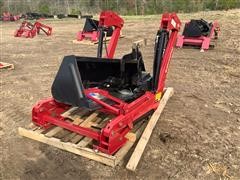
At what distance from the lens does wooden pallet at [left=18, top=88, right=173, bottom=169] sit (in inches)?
162

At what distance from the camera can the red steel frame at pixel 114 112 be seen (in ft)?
13.4

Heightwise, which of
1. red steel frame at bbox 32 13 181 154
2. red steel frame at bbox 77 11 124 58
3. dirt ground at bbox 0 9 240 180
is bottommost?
dirt ground at bbox 0 9 240 180

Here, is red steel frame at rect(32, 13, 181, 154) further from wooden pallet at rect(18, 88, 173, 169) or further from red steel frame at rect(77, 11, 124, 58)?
red steel frame at rect(77, 11, 124, 58)

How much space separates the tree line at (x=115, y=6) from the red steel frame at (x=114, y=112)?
19209 millimetres

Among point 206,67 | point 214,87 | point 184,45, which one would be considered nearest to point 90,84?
point 214,87

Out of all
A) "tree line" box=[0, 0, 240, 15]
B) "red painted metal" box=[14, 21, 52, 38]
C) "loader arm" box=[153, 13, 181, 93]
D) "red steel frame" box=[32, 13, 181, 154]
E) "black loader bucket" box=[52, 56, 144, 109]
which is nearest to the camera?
"red steel frame" box=[32, 13, 181, 154]

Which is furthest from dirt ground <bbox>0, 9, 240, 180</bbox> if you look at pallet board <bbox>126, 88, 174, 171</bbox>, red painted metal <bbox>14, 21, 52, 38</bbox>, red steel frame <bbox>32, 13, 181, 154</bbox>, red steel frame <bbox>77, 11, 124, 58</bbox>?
red painted metal <bbox>14, 21, 52, 38</bbox>

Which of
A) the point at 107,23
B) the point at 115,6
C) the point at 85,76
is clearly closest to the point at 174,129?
the point at 85,76

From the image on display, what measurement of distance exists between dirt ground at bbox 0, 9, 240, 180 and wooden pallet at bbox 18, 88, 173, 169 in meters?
0.09

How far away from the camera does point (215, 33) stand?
1144cm

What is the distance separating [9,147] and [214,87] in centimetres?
397

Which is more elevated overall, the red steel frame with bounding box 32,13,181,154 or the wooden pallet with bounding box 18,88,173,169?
the red steel frame with bounding box 32,13,181,154

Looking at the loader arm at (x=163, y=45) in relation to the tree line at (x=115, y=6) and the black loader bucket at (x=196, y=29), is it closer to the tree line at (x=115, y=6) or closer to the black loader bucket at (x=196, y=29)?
the black loader bucket at (x=196, y=29)

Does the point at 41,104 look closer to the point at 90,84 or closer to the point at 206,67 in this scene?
the point at 90,84
